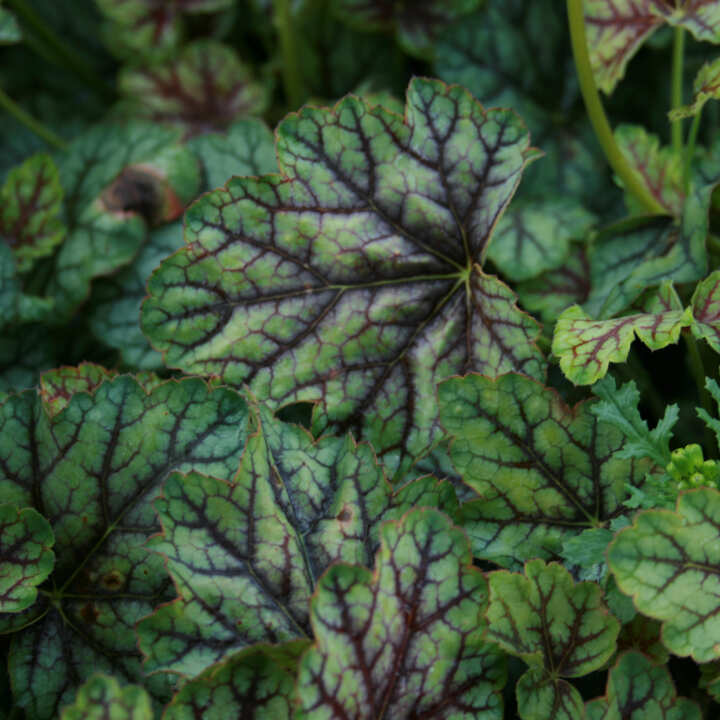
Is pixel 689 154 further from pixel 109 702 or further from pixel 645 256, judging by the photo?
pixel 109 702

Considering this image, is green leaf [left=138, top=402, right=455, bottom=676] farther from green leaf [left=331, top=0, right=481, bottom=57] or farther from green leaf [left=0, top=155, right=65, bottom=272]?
green leaf [left=331, top=0, right=481, bottom=57]

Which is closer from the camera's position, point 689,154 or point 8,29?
point 689,154

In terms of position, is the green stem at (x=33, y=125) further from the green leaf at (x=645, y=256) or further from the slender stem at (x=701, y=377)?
the slender stem at (x=701, y=377)

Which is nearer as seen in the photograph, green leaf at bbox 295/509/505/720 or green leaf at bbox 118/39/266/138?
green leaf at bbox 295/509/505/720

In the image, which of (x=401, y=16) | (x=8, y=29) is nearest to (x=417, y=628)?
(x=8, y=29)

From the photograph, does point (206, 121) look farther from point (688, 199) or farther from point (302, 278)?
point (688, 199)

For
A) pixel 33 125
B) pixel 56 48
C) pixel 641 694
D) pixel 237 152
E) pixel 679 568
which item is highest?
pixel 56 48

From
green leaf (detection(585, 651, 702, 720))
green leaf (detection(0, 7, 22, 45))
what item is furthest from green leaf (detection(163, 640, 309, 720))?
green leaf (detection(0, 7, 22, 45))

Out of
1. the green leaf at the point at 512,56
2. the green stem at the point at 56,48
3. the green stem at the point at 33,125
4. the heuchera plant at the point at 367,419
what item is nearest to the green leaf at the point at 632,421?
the heuchera plant at the point at 367,419
